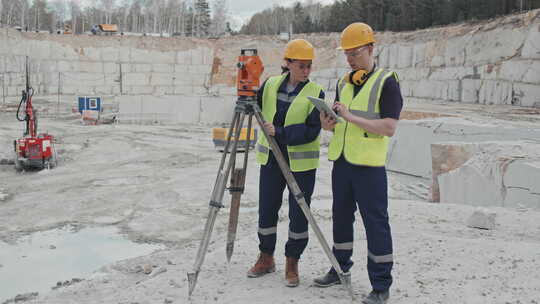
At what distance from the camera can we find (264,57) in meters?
38.0

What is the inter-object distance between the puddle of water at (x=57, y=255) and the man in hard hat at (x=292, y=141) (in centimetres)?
242

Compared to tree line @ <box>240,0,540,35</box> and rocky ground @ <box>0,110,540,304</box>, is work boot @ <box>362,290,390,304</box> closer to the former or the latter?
rocky ground @ <box>0,110,540,304</box>

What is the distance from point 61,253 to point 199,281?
2.72m

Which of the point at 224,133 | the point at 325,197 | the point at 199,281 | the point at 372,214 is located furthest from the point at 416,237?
the point at 224,133

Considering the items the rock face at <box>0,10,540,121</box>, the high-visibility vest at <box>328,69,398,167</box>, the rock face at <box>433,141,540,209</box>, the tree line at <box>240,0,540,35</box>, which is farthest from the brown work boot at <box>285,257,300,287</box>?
the tree line at <box>240,0,540,35</box>

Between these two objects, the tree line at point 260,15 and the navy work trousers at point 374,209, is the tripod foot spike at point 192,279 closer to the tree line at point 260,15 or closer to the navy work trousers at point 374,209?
the navy work trousers at point 374,209

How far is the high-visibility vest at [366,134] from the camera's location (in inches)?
119

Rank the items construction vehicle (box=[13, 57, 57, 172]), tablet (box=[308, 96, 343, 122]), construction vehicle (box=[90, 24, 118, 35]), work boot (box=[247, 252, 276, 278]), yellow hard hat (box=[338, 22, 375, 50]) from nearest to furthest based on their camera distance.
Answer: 1. tablet (box=[308, 96, 343, 122])
2. yellow hard hat (box=[338, 22, 375, 50])
3. work boot (box=[247, 252, 276, 278])
4. construction vehicle (box=[13, 57, 57, 172])
5. construction vehicle (box=[90, 24, 118, 35])

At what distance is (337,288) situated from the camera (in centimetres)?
341

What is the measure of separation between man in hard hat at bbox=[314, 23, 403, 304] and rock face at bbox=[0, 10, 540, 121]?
1782 centimetres

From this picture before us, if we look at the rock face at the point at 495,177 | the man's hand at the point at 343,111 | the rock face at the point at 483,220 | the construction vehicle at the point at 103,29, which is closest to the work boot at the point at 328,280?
the man's hand at the point at 343,111

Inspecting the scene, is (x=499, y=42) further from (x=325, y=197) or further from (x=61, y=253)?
(x=61, y=253)

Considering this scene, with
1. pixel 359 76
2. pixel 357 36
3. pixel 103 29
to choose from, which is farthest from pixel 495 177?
pixel 103 29

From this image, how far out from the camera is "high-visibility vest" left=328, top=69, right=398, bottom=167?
9.93 ft
